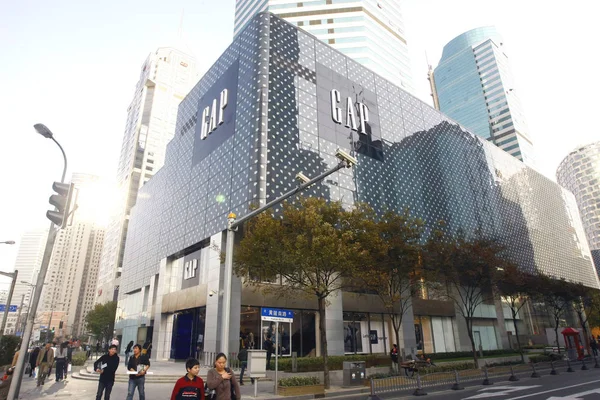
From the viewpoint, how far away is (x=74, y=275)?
181375mm

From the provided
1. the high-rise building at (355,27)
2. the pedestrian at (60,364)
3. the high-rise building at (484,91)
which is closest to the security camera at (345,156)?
the pedestrian at (60,364)

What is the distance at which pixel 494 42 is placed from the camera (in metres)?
146

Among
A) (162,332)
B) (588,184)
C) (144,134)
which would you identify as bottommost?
(162,332)

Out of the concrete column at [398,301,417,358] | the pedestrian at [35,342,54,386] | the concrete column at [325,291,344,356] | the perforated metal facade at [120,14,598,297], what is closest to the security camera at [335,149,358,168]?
the pedestrian at [35,342,54,386]

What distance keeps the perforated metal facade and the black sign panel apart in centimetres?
37

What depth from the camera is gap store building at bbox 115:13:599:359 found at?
101ft

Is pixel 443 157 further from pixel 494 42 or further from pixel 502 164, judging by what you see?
pixel 494 42

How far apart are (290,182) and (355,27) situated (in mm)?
65064

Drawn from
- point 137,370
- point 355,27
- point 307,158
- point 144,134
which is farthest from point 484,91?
point 137,370

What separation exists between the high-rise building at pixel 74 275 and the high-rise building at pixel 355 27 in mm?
135700

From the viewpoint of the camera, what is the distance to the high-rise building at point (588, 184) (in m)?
149

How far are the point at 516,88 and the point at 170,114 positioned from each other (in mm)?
134668

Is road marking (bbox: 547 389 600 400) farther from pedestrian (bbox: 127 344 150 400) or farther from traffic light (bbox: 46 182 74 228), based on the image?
traffic light (bbox: 46 182 74 228)

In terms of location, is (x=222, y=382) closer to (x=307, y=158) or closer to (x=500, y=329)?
(x=307, y=158)
